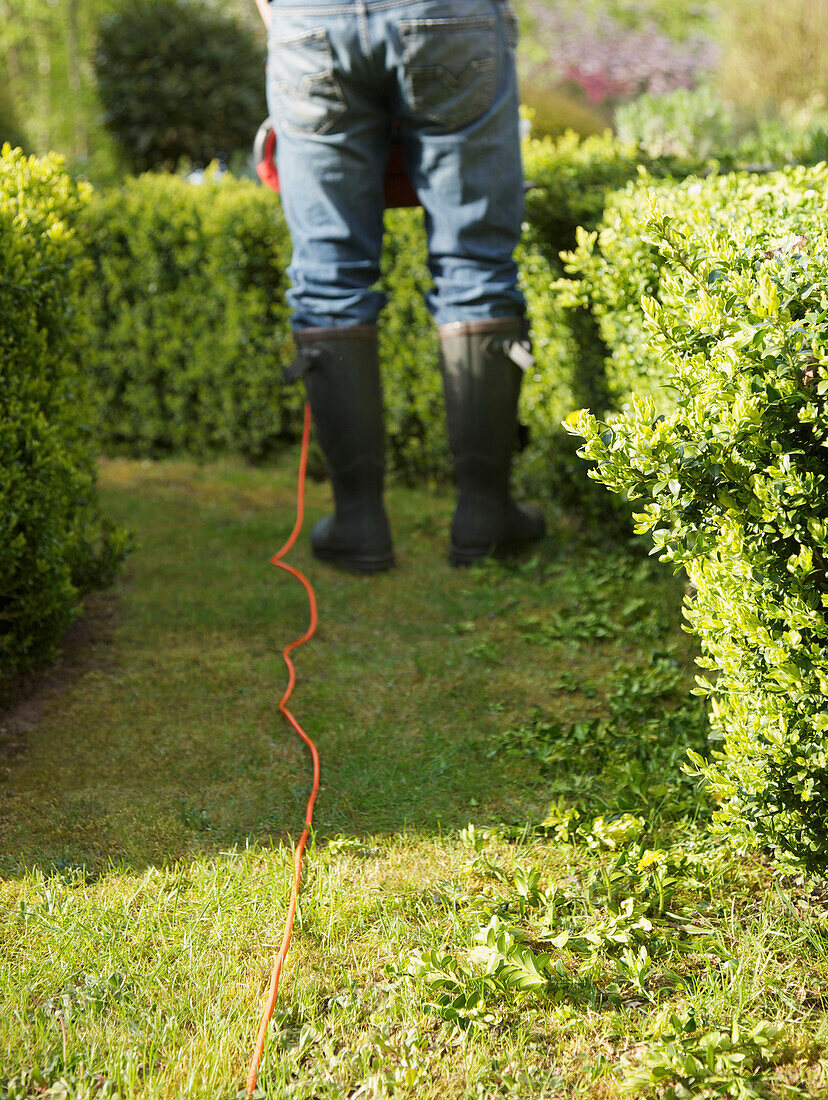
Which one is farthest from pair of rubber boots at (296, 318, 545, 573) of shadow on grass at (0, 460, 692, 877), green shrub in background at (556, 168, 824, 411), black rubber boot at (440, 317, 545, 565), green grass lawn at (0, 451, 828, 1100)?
green shrub in background at (556, 168, 824, 411)

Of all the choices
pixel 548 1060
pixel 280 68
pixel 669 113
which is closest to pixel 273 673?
pixel 548 1060

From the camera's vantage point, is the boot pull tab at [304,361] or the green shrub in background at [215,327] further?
the green shrub in background at [215,327]

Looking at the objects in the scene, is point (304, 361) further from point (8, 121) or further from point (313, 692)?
point (8, 121)

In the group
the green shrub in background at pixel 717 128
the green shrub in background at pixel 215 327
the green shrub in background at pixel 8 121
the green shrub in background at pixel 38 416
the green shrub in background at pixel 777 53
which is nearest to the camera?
the green shrub in background at pixel 38 416

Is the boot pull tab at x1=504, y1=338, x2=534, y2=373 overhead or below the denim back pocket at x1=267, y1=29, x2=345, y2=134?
below

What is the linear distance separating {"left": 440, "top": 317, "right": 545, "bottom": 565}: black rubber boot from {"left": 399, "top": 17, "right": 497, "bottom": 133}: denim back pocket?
25.3 inches

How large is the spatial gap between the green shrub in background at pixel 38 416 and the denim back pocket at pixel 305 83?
27.9 inches

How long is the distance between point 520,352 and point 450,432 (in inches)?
16.0

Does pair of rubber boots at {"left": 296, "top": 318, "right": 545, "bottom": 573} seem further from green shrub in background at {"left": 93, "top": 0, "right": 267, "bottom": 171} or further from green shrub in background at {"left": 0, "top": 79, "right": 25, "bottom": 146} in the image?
green shrub in background at {"left": 93, "top": 0, "right": 267, "bottom": 171}

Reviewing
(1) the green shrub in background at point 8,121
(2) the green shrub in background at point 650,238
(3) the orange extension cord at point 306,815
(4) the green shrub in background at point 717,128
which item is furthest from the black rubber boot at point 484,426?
(1) the green shrub in background at point 8,121

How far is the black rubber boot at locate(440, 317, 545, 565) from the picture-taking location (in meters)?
3.11

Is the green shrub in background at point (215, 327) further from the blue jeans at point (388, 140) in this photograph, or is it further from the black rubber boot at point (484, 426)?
the blue jeans at point (388, 140)

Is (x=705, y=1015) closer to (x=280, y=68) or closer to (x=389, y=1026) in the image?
(x=389, y=1026)

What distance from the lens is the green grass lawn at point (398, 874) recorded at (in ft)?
4.99
